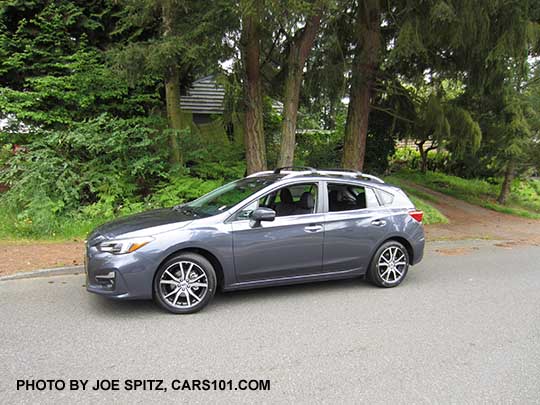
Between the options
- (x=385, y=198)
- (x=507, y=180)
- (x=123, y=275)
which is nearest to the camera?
(x=123, y=275)

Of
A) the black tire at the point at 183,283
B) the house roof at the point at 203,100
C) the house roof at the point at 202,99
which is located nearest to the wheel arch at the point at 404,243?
the black tire at the point at 183,283

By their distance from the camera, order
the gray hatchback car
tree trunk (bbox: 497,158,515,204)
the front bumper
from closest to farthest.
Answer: the front bumper → the gray hatchback car → tree trunk (bbox: 497,158,515,204)

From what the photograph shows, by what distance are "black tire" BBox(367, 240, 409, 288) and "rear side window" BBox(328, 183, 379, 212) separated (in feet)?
2.09

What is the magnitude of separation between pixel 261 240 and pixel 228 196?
979 millimetres

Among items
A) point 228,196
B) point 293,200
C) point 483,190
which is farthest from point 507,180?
point 228,196

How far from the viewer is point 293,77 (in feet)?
29.9

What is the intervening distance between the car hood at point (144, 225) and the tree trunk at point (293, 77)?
4671 millimetres

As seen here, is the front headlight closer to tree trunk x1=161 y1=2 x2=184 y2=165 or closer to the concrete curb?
the concrete curb

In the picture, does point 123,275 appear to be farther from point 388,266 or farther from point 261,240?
point 388,266

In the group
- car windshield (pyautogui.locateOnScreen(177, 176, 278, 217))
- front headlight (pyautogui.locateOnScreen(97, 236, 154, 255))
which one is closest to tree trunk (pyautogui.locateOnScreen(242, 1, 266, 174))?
car windshield (pyautogui.locateOnScreen(177, 176, 278, 217))

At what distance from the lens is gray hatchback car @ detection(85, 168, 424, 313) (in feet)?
14.6

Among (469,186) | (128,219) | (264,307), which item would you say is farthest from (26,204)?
(469,186)

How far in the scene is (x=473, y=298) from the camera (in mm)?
5504

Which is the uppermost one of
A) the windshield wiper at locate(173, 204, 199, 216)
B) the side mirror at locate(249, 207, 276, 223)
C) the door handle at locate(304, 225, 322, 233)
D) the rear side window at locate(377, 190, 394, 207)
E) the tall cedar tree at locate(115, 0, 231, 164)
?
the tall cedar tree at locate(115, 0, 231, 164)
